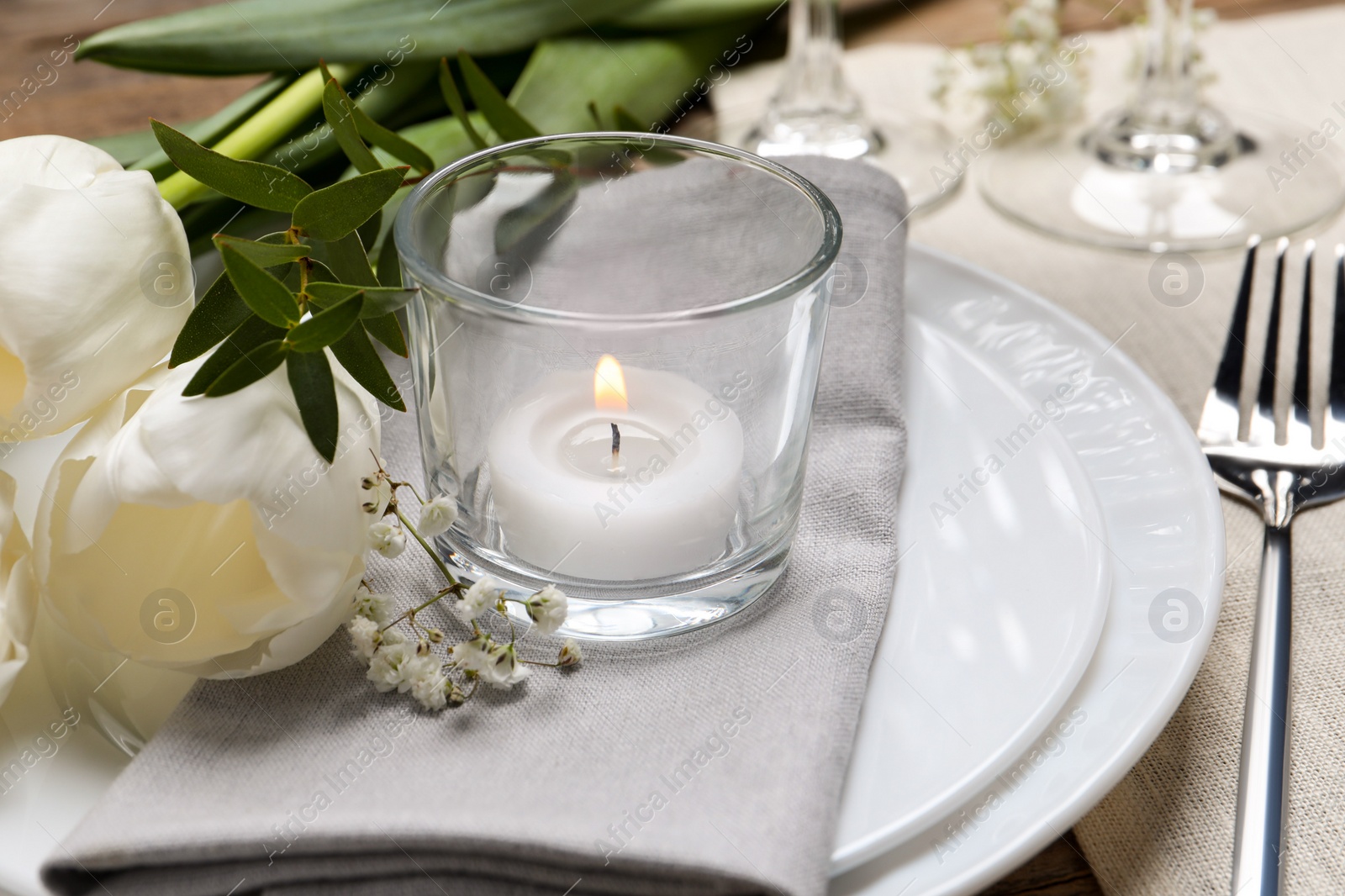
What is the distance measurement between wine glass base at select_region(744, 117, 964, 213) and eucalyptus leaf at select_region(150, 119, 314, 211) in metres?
0.60

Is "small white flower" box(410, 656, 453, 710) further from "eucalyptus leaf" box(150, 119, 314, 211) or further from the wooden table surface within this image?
the wooden table surface

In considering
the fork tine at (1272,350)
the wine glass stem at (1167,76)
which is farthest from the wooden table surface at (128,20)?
the fork tine at (1272,350)

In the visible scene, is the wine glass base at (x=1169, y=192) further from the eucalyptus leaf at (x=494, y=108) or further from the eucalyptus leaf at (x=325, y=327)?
the eucalyptus leaf at (x=325, y=327)

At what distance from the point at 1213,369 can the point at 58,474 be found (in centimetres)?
65

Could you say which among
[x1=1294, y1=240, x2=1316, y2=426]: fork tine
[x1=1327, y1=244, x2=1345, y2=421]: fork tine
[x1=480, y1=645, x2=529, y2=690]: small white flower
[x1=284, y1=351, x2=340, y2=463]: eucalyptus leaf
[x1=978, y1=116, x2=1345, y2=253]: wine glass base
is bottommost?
[x1=978, y1=116, x2=1345, y2=253]: wine glass base

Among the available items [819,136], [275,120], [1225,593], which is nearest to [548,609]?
[1225,593]

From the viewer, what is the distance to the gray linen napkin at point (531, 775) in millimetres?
356

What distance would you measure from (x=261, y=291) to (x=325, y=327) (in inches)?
1.0

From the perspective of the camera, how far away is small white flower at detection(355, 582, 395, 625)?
1.46 feet

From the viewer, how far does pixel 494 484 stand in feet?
1.57

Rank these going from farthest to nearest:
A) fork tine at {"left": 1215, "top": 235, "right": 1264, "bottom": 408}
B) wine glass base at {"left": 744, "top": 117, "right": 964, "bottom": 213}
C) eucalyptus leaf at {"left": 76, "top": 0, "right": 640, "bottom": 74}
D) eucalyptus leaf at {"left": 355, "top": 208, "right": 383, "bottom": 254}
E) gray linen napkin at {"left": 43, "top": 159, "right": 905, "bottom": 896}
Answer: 1. wine glass base at {"left": 744, "top": 117, "right": 964, "bottom": 213}
2. eucalyptus leaf at {"left": 76, "top": 0, "right": 640, "bottom": 74}
3. fork tine at {"left": 1215, "top": 235, "right": 1264, "bottom": 408}
4. eucalyptus leaf at {"left": 355, "top": 208, "right": 383, "bottom": 254}
5. gray linen napkin at {"left": 43, "top": 159, "right": 905, "bottom": 896}

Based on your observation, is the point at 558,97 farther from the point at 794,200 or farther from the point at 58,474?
the point at 58,474

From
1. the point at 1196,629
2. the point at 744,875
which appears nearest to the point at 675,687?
the point at 744,875

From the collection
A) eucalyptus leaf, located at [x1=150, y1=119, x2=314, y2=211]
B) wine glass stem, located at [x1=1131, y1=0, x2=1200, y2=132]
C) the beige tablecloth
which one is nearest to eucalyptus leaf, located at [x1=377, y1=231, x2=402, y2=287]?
eucalyptus leaf, located at [x1=150, y1=119, x2=314, y2=211]
